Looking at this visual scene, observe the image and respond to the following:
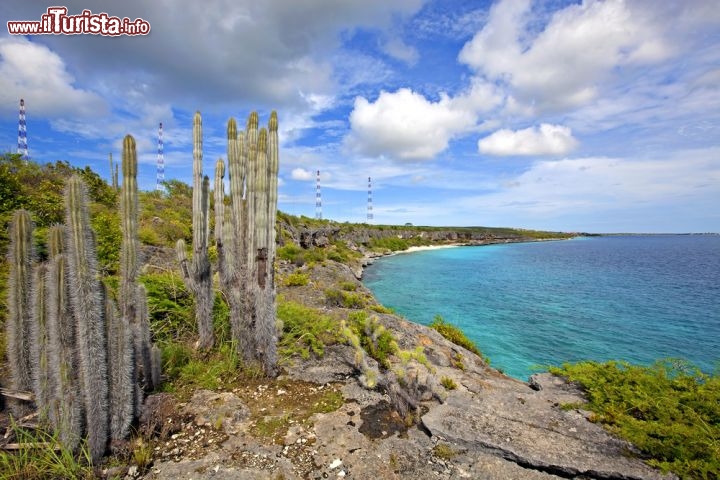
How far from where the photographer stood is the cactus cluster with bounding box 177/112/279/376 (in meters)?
5.85

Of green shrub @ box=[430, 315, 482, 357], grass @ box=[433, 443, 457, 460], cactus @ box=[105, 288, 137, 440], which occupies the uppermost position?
cactus @ box=[105, 288, 137, 440]

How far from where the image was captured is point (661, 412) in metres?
5.14

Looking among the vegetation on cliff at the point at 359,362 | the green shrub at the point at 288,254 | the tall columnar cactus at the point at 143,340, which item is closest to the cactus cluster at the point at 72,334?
the tall columnar cactus at the point at 143,340

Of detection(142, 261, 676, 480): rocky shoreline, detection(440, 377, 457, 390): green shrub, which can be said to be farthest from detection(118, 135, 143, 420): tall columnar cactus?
detection(440, 377, 457, 390): green shrub

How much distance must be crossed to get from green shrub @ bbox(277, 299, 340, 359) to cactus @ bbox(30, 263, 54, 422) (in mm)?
3800

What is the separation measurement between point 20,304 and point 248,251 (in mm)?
2994

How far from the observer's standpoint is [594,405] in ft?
18.5

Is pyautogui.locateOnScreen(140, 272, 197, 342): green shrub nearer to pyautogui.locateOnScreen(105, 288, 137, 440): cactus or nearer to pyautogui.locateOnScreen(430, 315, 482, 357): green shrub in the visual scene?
pyautogui.locateOnScreen(105, 288, 137, 440): cactus

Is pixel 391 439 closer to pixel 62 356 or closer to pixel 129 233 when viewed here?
pixel 62 356

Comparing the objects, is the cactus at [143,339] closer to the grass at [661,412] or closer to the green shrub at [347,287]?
the grass at [661,412]

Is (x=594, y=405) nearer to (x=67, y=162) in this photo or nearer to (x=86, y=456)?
(x=86, y=456)

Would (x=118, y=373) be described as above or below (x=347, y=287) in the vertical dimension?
above

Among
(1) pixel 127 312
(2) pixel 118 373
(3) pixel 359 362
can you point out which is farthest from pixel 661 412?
(1) pixel 127 312

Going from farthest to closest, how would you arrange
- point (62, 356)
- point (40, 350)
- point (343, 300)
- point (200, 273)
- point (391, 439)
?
point (343, 300) → point (200, 273) → point (391, 439) → point (40, 350) → point (62, 356)
